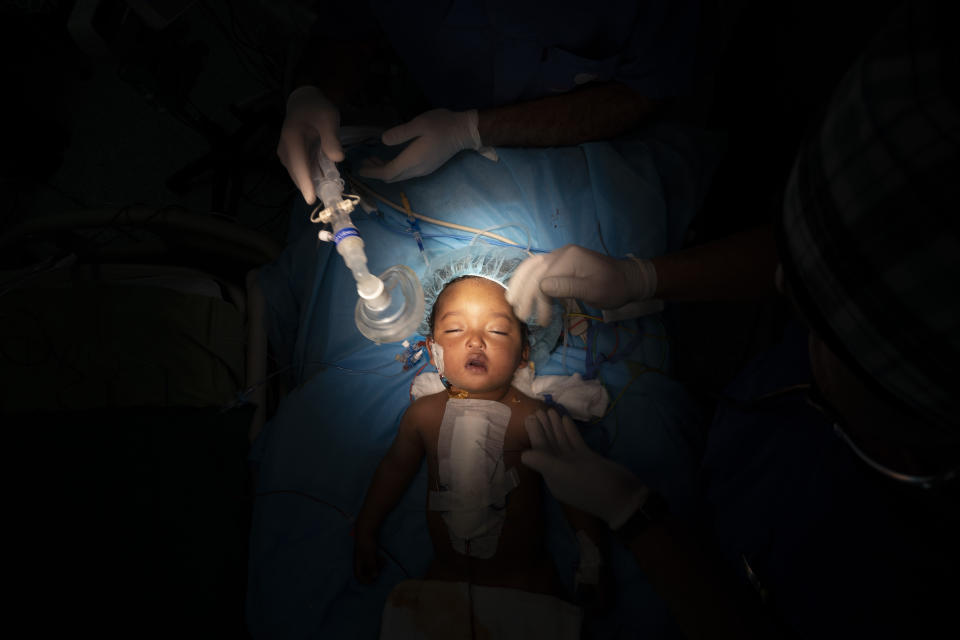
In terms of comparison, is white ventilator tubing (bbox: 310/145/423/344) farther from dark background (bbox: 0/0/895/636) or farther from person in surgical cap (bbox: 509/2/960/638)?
dark background (bbox: 0/0/895/636)

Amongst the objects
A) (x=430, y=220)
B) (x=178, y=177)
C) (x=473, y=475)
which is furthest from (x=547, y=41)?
(x=178, y=177)

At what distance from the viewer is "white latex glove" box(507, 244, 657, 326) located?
1619mm

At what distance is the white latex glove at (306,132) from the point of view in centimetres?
172

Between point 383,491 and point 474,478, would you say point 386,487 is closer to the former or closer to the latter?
point 383,491

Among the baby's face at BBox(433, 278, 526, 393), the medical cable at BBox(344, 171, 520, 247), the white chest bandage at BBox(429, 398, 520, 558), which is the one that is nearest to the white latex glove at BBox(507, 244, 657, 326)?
the baby's face at BBox(433, 278, 526, 393)

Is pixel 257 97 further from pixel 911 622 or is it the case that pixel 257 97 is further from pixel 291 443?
pixel 911 622

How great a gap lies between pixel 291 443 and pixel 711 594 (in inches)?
59.3

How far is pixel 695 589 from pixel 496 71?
1.85 metres

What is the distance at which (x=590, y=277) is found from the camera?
163 cm

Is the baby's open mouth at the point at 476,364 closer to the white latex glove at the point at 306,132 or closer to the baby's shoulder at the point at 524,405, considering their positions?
the baby's shoulder at the point at 524,405

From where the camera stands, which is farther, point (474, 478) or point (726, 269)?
point (474, 478)

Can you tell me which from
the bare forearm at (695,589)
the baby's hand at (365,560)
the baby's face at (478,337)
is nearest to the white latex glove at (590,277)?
the baby's face at (478,337)

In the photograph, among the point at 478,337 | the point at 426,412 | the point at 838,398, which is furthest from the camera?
the point at 426,412

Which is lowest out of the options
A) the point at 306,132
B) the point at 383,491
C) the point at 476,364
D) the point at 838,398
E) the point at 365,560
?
the point at 365,560
